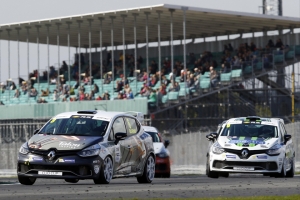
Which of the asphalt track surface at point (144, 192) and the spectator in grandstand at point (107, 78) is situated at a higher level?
the spectator in grandstand at point (107, 78)

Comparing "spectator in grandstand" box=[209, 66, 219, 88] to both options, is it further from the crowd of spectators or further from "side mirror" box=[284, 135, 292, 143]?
"side mirror" box=[284, 135, 292, 143]

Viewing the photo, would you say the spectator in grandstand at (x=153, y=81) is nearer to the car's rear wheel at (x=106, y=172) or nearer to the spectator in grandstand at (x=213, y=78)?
the spectator in grandstand at (x=213, y=78)

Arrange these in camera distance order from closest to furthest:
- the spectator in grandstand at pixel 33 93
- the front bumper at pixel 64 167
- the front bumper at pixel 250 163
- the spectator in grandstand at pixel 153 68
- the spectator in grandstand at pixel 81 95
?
the front bumper at pixel 64 167
the front bumper at pixel 250 163
the spectator in grandstand at pixel 81 95
the spectator in grandstand at pixel 153 68
the spectator in grandstand at pixel 33 93

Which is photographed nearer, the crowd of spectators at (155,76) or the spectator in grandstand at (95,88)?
the crowd of spectators at (155,76)

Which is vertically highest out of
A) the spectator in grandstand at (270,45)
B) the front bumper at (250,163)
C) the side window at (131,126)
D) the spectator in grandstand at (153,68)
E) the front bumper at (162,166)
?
the spectator in grandstand at (270,45)

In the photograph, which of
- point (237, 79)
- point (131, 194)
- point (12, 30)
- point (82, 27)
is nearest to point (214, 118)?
point (237, 79)

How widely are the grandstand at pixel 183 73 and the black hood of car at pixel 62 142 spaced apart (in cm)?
2467

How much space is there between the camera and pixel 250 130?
1056 inches

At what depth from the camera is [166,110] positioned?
4566cm

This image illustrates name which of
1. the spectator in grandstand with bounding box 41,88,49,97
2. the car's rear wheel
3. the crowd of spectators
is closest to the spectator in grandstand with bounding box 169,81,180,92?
the crowd of spectators

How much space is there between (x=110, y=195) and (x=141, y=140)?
19.0 ft

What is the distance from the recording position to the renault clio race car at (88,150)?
1955cm

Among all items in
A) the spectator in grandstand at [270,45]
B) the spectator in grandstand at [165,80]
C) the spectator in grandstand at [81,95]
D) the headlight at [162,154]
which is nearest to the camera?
the headlight at [162,154]

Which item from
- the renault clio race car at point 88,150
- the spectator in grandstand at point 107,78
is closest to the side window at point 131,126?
the renault clio race car at point 88,150
